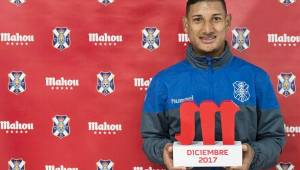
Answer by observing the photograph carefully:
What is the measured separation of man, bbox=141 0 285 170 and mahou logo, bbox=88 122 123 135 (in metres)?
0.29

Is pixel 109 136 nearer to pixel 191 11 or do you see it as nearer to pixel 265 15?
pixel 191 11

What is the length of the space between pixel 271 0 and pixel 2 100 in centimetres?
112

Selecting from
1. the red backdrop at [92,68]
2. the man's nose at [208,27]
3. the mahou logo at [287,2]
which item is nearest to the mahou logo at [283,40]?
the red backdrop at [92,68]

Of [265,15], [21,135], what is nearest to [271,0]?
[265,15]

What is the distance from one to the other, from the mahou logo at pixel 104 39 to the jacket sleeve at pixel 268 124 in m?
0.57

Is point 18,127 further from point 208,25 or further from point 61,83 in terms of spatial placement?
point 208,25

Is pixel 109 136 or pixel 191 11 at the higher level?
pixel 191 11

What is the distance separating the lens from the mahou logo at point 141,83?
1847 mm

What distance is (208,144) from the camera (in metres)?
1.34

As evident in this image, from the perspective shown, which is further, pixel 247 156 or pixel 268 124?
pixel 268 124

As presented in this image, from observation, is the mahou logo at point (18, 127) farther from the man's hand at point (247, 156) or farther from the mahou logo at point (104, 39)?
the man's hand at point (247, 156)

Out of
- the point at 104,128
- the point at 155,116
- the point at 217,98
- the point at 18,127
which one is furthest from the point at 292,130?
the point at 18,127

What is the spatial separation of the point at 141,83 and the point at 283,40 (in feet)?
1.87

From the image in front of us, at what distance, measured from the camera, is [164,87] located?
1.60 metres
